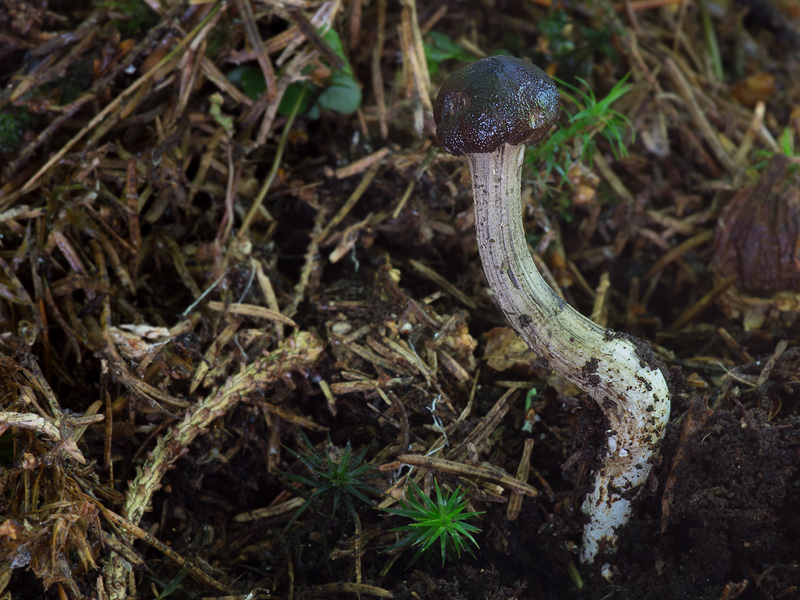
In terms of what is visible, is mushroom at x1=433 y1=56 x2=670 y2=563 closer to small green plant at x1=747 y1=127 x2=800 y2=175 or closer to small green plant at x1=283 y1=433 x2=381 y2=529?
small green plant at x1=283 y1=433 x2=381 y2=529

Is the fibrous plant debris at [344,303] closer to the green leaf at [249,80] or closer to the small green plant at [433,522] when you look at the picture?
the green leaf at [249,80]

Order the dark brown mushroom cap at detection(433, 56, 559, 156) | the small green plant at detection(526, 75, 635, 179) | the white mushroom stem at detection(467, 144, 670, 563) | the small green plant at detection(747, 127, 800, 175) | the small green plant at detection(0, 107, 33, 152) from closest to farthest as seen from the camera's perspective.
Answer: the dark brown mushroom cap at detection(433, 56, 559, 156) → the white mushroom stem at detection(467, 144, 670, 563) → the small green plant at detection(0, 107, 33, 152) → the small green plant at detection(526, 75, 635, 179) → the small green plant at detection(747, 127, 800, 175)

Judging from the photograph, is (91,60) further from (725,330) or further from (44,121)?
(725,330)

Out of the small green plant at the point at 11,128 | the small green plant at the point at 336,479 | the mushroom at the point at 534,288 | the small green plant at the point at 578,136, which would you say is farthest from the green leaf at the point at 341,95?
the small green plant at the point at 336,479

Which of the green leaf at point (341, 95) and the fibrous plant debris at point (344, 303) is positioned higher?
the green leaf at point (341, 95)

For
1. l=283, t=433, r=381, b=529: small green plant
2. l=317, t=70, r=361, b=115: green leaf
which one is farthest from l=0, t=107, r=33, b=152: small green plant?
l=283, t=433, r=381, b=529: small green plant

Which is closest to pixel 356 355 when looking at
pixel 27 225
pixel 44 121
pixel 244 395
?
pixel 244 395

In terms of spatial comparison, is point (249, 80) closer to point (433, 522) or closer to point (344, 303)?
point (344, 303)

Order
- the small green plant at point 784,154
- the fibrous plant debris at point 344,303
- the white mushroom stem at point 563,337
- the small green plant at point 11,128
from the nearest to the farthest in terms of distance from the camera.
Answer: the white mushroom stem at point 563,337, the fibrous plant debris at point 344,303, the small green plant at point 11,128, the small green plant at point 784,154
